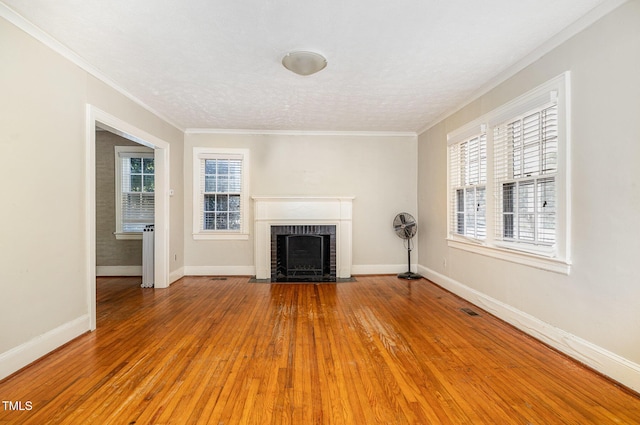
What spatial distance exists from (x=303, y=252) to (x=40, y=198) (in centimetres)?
348

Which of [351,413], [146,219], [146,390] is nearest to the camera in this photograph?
[351,413]

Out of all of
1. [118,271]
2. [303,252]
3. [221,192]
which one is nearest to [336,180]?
[303,252]

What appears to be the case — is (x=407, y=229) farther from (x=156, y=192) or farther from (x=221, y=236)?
(x=156, y=192)

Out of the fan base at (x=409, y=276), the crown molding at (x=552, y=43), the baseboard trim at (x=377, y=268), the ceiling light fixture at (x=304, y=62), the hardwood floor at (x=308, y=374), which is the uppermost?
the crown molding at (x=552, y=43)

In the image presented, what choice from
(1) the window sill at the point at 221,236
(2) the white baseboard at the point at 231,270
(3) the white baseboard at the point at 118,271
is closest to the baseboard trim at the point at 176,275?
(2) the white baseboard at the point at 231,270

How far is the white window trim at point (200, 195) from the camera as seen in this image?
517 cm

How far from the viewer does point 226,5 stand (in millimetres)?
2012

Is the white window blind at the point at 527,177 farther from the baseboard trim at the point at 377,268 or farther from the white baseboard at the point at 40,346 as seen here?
the white baseboard at the point at 40,346

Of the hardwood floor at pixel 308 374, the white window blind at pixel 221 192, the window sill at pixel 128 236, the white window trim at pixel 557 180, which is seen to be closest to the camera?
the hardwood floor at pixel 308 374

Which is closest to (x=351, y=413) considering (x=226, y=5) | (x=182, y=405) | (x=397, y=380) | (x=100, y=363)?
(x=397, y=380)

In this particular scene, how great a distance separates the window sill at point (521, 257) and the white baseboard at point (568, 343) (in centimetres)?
→ 49

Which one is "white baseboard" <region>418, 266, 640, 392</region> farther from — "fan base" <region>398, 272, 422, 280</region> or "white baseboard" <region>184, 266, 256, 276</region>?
"white baseboard" <region>184, 266, 256, 276</region>

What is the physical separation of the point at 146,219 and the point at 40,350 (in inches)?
124

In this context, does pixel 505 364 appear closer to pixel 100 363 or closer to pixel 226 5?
pixel 100 363
